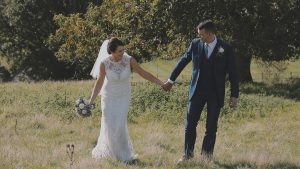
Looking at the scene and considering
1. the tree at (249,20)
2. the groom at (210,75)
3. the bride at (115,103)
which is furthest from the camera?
the tree at (249,20)

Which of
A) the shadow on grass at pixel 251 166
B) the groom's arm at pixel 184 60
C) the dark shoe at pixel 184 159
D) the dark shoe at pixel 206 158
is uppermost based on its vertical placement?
the groom's arm at pixel 184 60

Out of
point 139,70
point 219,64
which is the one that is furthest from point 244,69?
point 219,64

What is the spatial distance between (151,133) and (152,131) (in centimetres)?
34

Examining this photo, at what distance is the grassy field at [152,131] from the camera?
8.52 meters

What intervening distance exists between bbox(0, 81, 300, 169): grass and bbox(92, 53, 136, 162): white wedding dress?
1.19ft

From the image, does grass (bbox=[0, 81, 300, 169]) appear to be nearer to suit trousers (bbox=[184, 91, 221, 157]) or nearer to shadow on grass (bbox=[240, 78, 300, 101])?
suit trousers (bbox=[184, 91, 221, 157])

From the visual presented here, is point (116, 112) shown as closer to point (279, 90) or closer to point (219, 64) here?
point (219, 64)

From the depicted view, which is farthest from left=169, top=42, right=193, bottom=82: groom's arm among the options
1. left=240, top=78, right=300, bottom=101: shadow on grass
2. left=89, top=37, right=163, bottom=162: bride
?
left=240, top=78, right=300, bottom=101: shadow on grass

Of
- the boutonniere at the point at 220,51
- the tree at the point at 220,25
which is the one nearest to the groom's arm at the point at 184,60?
the boutonniere at the point at 220,51

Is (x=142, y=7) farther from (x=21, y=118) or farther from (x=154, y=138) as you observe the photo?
(x=154, y=138)

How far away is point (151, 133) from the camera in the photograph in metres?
11.6

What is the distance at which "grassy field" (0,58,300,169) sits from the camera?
852 centimetres

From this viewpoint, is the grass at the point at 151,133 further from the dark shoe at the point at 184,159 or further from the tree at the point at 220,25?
the tree at the point at 220,25

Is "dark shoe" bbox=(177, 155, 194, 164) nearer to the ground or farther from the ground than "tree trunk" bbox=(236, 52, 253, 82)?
nearer to the ground
